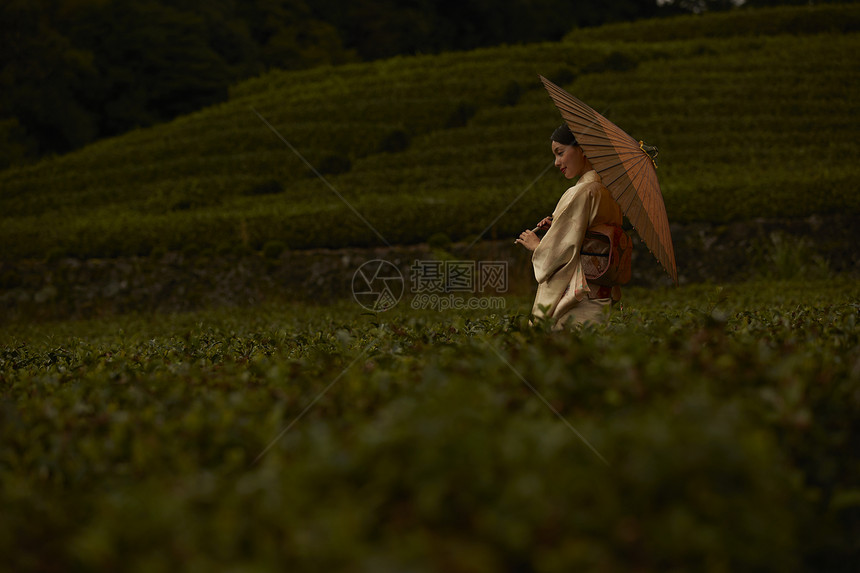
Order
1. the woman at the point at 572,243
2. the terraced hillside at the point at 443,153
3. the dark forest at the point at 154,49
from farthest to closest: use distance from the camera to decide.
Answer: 1. the dark forest at the point at 154,49
2. the terraced hillside at the point at 443,153
3. the woman at the point at 572,243

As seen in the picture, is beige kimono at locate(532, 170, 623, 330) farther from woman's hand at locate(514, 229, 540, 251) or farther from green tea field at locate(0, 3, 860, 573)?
green tea field at locate(0, 3, 860, 573)

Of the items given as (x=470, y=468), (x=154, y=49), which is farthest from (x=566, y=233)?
(x=154, y=49)

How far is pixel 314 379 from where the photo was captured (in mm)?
3139

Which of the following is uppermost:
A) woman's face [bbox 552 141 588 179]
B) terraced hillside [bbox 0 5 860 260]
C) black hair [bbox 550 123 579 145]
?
black hair [bbox 550 123 579 145]

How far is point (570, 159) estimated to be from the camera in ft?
15.5

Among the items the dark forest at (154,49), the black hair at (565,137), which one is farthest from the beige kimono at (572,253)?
the dark forest at (154,49)

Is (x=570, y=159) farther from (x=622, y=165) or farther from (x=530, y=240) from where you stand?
(x=530, y=240)

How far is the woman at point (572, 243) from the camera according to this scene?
4605mm

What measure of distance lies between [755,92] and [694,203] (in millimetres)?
8924

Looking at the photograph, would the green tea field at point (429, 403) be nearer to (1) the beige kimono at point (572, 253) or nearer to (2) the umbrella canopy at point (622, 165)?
(1) the beige kimono at point (572, 253)

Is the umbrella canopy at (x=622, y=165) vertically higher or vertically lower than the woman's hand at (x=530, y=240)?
higher

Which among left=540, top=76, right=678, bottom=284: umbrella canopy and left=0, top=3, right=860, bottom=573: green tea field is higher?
left=540, top=76, right=678, bottom=284: umbrella canopy

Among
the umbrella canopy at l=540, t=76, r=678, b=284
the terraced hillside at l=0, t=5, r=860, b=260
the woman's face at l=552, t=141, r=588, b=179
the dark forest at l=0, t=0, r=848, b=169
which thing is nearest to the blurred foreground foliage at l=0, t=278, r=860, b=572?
the umbrella canopy at l=540, t=76, r=678, b=284

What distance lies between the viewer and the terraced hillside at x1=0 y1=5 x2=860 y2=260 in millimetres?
12852
